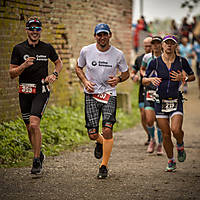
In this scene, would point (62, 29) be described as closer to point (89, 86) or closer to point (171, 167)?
point (89, 86)

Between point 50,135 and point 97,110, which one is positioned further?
point 50,135

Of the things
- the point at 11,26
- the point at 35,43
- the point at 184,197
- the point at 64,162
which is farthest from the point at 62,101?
the point at 184,197

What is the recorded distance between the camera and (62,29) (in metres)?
12.7

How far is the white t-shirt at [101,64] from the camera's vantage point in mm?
7188

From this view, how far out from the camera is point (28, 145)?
9086 millimetres

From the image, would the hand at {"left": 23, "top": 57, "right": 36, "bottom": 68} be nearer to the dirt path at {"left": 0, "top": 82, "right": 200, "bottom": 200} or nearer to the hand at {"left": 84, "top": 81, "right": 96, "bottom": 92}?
the hand at {"left": 84, "top": 81, "right": 96, "bottom": 92}

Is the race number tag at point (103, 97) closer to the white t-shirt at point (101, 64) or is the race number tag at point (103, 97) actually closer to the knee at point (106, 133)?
the white t-shirt at point (101, 64)

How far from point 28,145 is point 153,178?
2.96 m

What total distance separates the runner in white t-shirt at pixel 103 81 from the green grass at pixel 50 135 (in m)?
1.59

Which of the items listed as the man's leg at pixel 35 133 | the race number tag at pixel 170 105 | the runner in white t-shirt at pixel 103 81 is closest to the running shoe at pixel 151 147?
the race number tag at pixel 170 105

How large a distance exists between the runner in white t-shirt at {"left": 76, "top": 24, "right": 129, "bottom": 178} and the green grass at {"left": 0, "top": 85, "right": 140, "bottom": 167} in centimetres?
159

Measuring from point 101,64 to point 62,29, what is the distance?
578 centimetres

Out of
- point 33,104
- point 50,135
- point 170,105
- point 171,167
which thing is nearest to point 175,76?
point 170,105

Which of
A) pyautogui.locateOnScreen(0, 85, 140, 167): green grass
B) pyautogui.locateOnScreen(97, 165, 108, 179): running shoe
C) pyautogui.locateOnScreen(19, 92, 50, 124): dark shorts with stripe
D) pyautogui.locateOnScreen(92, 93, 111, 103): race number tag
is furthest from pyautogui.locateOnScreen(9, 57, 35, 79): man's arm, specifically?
pyautogui.locateOnScreen(97, 165, 108, 179): running shoe
